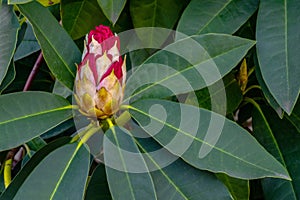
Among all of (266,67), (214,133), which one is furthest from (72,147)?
(266,67)

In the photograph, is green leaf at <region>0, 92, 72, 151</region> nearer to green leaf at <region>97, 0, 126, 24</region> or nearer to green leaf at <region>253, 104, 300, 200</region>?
green leaf at <region>97, 0, 126, 24</region>

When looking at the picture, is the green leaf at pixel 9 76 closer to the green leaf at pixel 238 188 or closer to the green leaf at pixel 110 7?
the green leaf at pixel 110 7

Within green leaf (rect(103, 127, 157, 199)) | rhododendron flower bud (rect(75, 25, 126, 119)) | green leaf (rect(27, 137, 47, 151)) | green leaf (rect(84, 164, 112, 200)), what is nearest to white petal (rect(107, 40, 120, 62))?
rhododendron flower bud (rect(75, 25, 126, 119))

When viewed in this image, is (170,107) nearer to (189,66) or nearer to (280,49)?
(189,66)

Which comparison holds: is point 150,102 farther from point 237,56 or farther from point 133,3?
point 133,3

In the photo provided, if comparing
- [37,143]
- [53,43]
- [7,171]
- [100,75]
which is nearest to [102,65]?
[100,75]

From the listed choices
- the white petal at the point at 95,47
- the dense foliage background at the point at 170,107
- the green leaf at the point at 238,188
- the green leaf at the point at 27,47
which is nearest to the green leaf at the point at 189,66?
the dense foliage background at the point at 170,107

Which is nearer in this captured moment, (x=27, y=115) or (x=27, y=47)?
(x=27, y=115)
